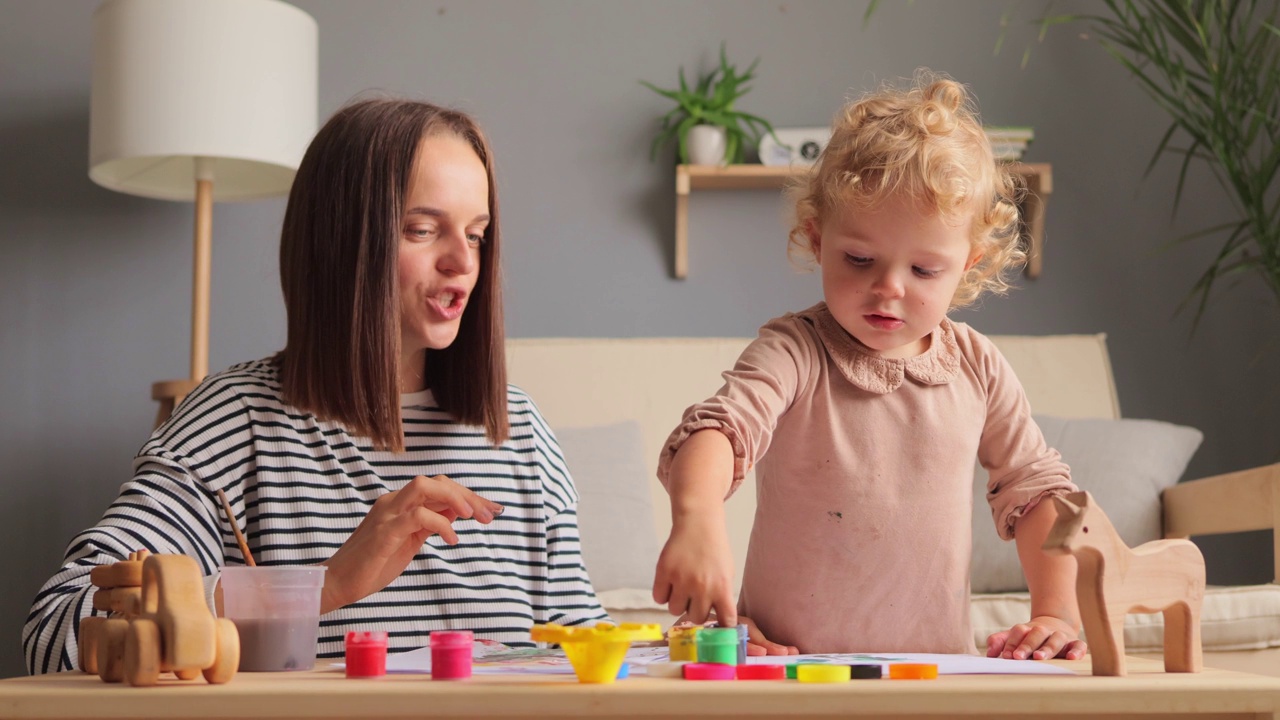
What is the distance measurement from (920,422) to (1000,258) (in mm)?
196

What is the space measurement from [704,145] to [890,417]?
1768mm

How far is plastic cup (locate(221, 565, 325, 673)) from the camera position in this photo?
2.30 ft

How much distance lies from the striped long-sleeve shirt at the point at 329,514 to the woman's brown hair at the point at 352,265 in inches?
1.5

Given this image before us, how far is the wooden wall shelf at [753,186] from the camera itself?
2.65 meters

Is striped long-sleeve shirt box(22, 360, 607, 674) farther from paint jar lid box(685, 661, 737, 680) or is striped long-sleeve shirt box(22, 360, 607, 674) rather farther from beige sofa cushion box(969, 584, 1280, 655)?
beige sofa cushion box(969, 584, 1280, 655)

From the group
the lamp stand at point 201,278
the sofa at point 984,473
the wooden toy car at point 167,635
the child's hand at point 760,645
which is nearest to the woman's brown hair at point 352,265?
the child's hand at point 760,645

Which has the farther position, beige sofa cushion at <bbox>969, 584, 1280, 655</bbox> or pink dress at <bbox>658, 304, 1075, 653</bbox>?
beige sofa cushion at <bbox>969, 584, 1280, 655</bbox>

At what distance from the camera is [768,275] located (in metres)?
2.78

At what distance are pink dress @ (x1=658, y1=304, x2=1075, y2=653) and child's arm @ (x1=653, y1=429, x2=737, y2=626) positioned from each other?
23 centimetres

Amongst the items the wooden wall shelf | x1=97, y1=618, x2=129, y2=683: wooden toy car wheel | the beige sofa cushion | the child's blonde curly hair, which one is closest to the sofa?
the beige sofa cushion

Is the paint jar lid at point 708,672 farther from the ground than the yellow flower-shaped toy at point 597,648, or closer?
closer

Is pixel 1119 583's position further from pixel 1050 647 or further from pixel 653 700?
pixel 653 700

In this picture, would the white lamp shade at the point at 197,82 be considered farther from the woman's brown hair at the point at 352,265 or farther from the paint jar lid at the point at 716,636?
the paint jar lid at the point at 716,636

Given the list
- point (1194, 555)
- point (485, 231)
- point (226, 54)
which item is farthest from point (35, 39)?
point (1194, 555)
